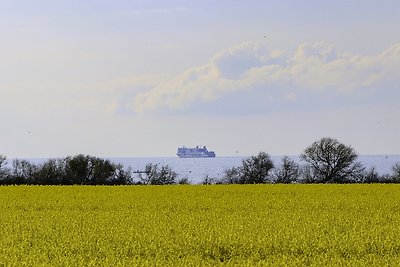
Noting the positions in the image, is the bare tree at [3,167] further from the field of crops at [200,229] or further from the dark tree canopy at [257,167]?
the field of crops at [200,229]

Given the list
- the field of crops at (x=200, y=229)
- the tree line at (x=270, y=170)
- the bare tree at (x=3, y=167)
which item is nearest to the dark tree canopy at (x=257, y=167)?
the tree line at (x=270, y=170)

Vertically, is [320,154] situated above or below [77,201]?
above

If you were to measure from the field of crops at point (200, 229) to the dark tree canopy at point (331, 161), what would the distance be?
138 feet

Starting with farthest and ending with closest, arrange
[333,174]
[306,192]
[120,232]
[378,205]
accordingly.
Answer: [333,174]
[306,192]
[378,205]
[120,232]

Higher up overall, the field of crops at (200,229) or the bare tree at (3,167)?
the bare tree at (3,167)

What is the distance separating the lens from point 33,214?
2358cm

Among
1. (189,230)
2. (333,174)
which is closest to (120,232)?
(189,230)

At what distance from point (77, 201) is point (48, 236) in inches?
388

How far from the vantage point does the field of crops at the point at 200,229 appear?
49.6ft

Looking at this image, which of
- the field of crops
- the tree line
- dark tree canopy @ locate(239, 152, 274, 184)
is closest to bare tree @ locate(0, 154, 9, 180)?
the tree line

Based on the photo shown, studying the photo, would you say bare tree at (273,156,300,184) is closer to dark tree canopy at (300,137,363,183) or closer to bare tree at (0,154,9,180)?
dark tree canopy at (300,137,363,183)

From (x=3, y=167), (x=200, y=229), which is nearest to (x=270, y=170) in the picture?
(x=3, y=167)

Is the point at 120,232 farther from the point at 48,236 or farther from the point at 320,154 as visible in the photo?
the point at 320,154

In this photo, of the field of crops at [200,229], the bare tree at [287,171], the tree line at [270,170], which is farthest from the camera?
the bare tree at [287,171]
